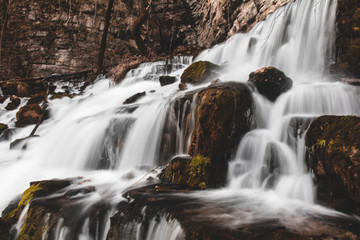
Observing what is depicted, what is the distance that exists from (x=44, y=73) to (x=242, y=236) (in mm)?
14761

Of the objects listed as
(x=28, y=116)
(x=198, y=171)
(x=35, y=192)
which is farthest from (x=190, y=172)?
(x=28, y=116)

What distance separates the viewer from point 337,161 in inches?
102

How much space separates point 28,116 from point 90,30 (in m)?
9.15

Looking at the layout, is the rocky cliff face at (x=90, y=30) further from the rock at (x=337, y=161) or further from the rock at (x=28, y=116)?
the rock at (x=337, y=161)

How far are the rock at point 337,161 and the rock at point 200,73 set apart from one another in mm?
4535

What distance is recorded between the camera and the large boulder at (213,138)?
3.60m

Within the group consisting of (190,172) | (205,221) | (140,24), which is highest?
(140,24)

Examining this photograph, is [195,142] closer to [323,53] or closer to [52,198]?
[52,198]

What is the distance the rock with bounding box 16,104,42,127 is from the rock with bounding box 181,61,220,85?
4957mm

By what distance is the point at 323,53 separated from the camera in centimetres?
629

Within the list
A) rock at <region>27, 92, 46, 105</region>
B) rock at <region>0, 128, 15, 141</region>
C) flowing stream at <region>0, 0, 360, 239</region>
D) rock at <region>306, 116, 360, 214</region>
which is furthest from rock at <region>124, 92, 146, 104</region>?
rock at <region>306, 116, 360, 214</region>

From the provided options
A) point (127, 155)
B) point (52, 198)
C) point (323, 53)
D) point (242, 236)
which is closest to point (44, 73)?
point (127, 155)

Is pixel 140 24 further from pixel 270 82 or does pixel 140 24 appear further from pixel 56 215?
pixel 56 215

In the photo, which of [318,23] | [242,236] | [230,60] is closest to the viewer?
[242,236]
